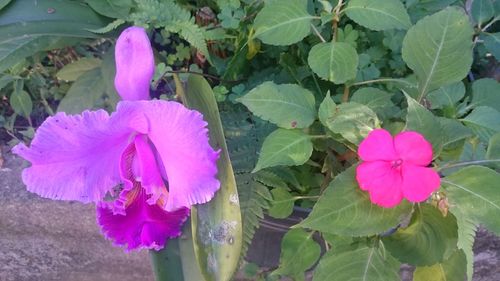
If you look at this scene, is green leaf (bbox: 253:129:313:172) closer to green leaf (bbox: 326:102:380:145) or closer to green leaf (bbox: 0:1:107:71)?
green leaf (bbox: 326:102:380:145)

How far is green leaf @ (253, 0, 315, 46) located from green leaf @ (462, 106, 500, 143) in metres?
0.25

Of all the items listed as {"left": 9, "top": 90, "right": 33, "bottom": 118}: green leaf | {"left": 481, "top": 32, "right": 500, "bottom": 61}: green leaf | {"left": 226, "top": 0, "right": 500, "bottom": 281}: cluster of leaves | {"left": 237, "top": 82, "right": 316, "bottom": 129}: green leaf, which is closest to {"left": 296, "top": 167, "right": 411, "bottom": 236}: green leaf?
{"left": 226, "top": 0, "right": 500, "bottom": 281}: cluster of leaves

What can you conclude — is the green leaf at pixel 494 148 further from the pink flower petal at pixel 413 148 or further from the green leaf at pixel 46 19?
the green leaf at pixel 46 19

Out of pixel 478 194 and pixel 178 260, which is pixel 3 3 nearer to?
pixel 178 260

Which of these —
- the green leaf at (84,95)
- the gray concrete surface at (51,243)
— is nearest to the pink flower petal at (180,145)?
the green leaf at (84,95)

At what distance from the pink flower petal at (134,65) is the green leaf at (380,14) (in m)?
0.27

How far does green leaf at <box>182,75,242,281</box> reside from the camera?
0.70 meters

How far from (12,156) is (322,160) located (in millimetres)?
677

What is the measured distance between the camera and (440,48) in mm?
724

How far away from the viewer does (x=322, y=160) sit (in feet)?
3.03

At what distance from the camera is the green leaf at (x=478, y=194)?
0.64m

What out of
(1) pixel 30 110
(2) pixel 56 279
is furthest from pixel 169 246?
(2) pixel 56 279

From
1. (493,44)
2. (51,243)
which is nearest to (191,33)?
(493,44)

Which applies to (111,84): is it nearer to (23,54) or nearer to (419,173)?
(23,54)
